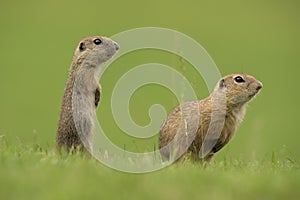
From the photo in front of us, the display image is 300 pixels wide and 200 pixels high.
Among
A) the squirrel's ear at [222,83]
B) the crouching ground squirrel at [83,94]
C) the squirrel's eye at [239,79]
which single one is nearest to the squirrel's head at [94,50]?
the crouching ground squirrel at [83,94]

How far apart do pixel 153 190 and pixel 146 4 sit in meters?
46.0

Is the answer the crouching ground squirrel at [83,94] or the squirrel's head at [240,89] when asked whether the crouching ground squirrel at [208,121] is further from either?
the crouching ground squirrel at [83,94]

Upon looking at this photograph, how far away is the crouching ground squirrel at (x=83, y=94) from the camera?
1102cm

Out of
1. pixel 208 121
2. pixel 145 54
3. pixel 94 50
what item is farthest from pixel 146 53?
pixel 208 121

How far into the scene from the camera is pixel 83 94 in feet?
37.4

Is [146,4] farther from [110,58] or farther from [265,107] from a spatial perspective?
[110,58]

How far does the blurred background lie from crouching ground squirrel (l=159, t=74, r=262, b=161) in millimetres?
10703

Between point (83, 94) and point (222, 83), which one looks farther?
point (222, 83)

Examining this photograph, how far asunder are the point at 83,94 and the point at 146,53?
30.1 m

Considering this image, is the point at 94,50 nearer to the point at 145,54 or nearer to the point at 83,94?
the point at 83,94

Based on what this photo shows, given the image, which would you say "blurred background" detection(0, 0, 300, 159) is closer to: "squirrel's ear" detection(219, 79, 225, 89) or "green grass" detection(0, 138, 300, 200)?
"squirrel's ear" detection(219, 79, 225, 89)

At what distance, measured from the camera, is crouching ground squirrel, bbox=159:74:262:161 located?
10859 mm

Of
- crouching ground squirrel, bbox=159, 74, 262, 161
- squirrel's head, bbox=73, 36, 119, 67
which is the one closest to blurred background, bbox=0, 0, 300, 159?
squirrel's head, bbox=73, 36, 119, 67

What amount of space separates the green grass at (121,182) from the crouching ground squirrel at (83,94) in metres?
2.04
